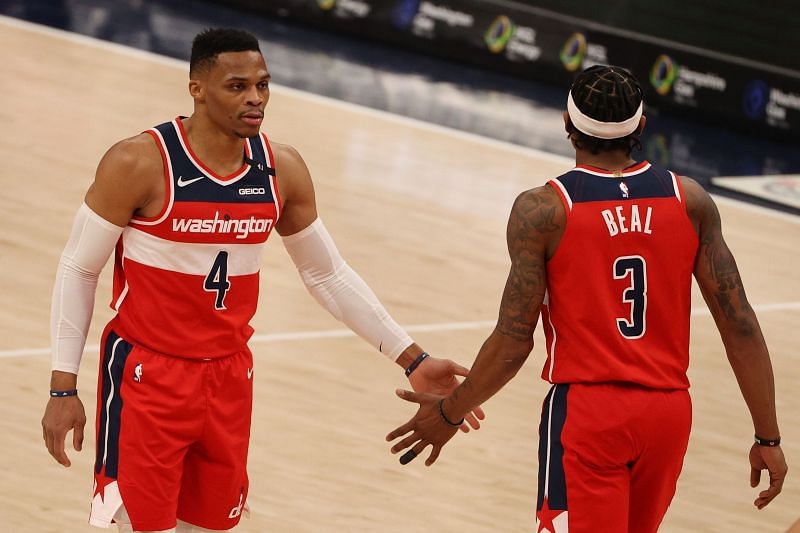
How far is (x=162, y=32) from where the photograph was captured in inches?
604

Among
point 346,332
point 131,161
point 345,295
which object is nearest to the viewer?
point 131,161

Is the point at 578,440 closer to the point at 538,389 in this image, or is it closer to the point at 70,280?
the point at 70,280

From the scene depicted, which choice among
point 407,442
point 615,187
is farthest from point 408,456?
point 615,187

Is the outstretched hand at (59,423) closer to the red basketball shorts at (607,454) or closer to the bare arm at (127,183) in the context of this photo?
the bare arm at (127,183)

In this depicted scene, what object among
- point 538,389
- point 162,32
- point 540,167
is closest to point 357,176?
point 540,167

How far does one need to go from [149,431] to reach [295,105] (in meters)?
9.10

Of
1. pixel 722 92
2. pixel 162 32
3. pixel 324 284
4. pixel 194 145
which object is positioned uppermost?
pixel 194 145

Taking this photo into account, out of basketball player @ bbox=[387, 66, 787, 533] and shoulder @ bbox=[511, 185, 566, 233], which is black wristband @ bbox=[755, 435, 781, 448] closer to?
basketball player @ bbox=[387, 66, 787, 533]

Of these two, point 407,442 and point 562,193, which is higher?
point 562,193

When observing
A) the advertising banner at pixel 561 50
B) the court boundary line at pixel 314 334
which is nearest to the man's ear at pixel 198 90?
the court boundary line at pixel 314 334

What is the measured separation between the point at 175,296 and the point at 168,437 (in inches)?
15.7

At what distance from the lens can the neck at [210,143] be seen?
13.4ft

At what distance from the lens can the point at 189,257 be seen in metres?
4.04

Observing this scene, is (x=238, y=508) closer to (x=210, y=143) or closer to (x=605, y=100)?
(x=210, y=143)
